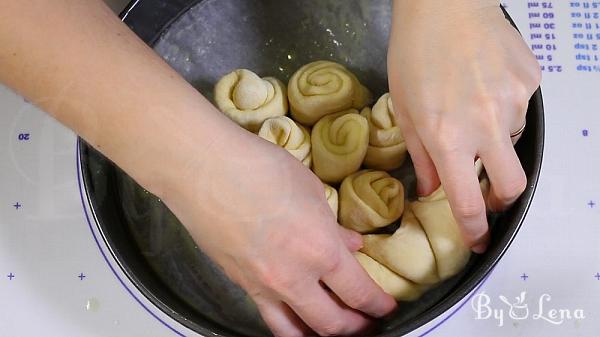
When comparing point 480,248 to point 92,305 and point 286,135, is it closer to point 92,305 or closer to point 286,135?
point 286,135

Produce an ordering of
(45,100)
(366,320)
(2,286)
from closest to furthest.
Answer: (45,100)
(366,320)
(2,286)

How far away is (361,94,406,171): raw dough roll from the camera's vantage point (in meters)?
0.86

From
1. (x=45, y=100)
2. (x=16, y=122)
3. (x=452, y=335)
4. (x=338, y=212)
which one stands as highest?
(x=45, y=100)

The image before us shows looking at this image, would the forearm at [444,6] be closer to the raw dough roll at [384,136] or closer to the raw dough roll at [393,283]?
the raw dough roll at [384,136]

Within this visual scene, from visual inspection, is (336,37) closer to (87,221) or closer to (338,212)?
(338,212)

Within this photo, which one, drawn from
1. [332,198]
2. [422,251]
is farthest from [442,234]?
[332,198]

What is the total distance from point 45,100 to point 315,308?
35 cm

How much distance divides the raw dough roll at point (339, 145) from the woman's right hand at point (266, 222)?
17 centimetres

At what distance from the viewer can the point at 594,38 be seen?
941 millimetres

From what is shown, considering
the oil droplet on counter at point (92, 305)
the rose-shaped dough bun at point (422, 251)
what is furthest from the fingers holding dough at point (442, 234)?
the oil droplet on counter at point (92, 305)

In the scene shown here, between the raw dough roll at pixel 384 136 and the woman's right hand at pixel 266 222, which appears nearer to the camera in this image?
the woman's right hand at pixel 266 222

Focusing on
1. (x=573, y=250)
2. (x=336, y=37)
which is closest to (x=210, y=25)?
(x=336, y=37)

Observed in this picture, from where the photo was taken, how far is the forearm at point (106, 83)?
0.62 m

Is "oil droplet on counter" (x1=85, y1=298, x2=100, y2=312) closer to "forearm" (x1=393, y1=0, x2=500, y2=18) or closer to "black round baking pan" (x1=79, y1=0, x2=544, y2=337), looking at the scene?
"black round baking pan" (x1=79, y1=0, x2=544, y2=337)
